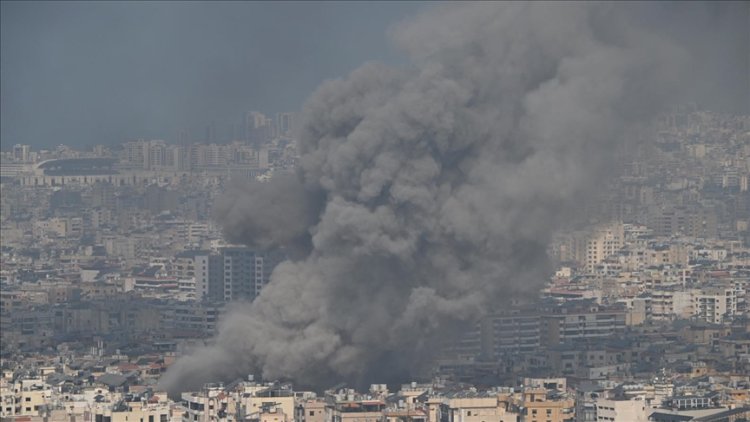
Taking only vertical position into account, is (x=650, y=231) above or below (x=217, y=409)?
above

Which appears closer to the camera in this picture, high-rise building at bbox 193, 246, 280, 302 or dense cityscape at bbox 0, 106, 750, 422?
dense cityscape at bbox 0, 106, 750, 422

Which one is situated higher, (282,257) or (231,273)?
(231,273)

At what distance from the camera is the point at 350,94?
42594 mm

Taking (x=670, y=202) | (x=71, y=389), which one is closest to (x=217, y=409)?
(x=71, y=389)

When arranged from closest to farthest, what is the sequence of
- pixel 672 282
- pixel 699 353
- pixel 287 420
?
pixel 287 420 < pixel 699 353 < pixel 672 282

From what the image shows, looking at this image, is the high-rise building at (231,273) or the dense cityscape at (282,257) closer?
the dense cityscape at (282,257)

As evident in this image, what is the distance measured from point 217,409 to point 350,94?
6.77 meters

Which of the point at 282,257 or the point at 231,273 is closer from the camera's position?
the point at 282,257

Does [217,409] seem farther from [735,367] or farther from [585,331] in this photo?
[585,331]

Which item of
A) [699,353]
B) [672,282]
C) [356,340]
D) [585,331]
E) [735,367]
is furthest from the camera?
[672,282]

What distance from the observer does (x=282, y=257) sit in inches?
1797

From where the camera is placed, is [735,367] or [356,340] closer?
[356,340]

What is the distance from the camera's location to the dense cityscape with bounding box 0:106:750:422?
37.7 metres

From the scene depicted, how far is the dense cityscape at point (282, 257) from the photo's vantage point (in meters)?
37.7
